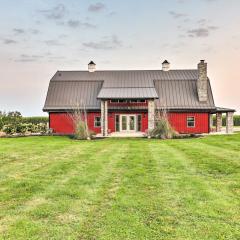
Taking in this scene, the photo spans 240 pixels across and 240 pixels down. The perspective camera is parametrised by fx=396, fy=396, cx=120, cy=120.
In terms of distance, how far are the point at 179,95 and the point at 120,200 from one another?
28.2 m

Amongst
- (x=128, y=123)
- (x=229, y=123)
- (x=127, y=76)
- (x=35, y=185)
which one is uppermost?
(x=127, y=76)

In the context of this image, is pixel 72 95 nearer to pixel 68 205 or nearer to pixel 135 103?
pixel 135 103

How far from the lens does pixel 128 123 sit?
116 ft

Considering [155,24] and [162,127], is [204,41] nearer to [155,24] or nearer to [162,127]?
[155,24]

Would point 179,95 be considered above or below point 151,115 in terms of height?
above

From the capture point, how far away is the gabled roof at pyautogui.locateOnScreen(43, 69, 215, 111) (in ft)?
113

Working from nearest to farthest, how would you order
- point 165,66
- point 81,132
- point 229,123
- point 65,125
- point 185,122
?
point 81,132 → point 229,123 → point 185,122 → point 65,125 → point 165,66

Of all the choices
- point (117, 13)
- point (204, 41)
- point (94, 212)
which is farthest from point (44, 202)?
point (204, 41)

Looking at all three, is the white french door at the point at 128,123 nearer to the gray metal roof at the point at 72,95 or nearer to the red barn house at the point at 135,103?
the red barn house at the point at 135,103

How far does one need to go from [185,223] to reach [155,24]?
21882 millimetres

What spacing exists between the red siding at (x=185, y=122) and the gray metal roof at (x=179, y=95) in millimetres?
783

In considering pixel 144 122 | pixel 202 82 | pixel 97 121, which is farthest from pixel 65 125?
pixel 202 82

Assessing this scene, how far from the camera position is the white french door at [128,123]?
3528cm

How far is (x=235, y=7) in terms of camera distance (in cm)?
2375
